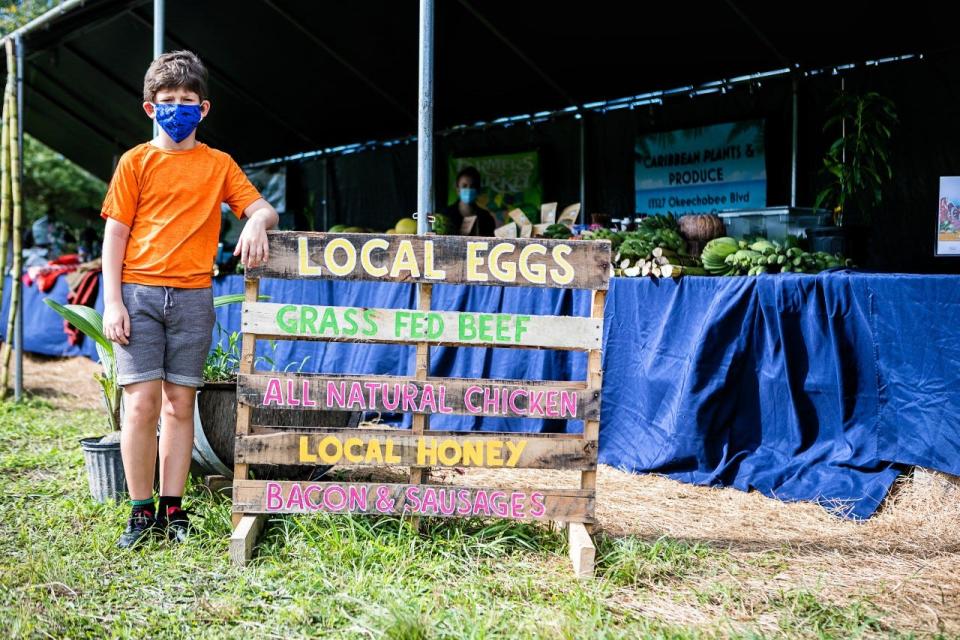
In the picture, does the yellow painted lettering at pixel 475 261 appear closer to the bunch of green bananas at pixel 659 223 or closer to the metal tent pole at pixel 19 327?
the bunch of green bananas at pixel 659 223

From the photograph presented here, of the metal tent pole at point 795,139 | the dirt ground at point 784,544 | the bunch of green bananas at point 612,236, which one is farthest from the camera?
the metal tent pole at point 795,139

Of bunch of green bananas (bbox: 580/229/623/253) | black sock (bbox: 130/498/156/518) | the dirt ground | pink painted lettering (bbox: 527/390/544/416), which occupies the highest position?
bunch of green bananas (bbox: 580/229/623/253)

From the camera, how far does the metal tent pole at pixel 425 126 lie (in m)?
3.94

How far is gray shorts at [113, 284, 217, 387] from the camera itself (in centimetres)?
303

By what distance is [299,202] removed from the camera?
10.5 meters

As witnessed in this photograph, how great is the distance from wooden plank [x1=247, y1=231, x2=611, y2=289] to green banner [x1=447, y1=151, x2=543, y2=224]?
4731 mm

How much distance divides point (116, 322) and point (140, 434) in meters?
0.42

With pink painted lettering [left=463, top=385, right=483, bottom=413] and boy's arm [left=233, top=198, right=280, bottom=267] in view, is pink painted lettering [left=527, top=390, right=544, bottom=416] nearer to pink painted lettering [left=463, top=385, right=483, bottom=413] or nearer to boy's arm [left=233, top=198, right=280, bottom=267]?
pink painted lettering [left=463, top=385, right=483, bottom=413]

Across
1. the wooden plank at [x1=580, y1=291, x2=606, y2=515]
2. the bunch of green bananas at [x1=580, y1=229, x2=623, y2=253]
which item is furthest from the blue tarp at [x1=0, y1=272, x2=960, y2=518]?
the wooden plank at [x1=580, y1=291, x2=606, y2=515]

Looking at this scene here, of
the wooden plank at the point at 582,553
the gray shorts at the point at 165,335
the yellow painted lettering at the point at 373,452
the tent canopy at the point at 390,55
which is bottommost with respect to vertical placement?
the wooden plank at the point at 582,553

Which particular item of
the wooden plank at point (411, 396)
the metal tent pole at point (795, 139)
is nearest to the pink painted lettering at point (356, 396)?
the wooden plank at point (411, 396)

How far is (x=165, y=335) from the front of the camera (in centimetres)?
310

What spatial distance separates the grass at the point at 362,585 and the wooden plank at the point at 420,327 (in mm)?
689

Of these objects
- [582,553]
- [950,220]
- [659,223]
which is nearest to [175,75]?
[582,553]
